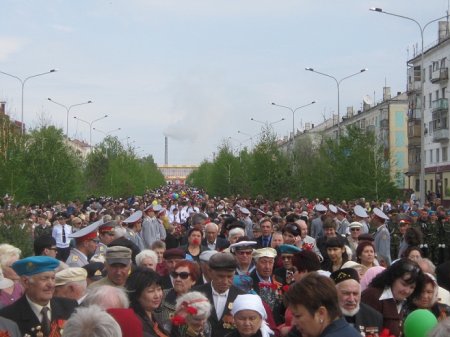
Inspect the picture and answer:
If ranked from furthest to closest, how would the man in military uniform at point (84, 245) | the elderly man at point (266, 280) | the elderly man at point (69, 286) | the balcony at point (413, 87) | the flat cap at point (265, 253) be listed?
the balcony at point (413, 87) < the man in military uniform at point (84, 245) < the flat cap at point (265, 253) < the elderly man at point (266, 280) < the elderly man at point (69, 286)

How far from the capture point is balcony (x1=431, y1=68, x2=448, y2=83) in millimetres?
69787

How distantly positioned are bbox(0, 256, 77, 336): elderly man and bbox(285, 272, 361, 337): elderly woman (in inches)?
88.0

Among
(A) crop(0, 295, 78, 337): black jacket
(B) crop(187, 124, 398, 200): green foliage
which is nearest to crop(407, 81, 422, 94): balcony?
(B) crop(187, 124, 398, 200): green foliage

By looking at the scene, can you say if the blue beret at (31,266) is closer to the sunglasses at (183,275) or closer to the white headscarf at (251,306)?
the white headscarf at (251,306)

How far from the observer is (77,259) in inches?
415

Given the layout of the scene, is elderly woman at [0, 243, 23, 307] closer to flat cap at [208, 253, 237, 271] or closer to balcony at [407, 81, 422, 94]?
flat cap at [208, 253, 237, 271]

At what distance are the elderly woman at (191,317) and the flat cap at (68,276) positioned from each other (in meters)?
1.23

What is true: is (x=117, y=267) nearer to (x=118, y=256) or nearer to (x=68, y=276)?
(x=118, y=256)

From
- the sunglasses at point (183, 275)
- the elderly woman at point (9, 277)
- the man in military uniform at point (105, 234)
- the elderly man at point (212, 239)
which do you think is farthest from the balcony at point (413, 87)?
the elderly woman at point (9, 277)

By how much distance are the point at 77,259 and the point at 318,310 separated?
608 centimetres

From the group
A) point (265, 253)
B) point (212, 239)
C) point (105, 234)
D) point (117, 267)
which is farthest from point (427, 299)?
point (212, 239)

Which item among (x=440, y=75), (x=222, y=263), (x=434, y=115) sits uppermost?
(x=440, y=75)

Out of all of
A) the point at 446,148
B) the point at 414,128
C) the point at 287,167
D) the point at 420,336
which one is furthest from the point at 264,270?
the point at 414,128

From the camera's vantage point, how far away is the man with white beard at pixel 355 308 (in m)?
6.86
